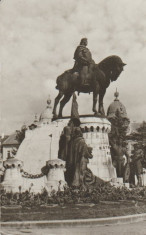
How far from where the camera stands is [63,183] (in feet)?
68.9

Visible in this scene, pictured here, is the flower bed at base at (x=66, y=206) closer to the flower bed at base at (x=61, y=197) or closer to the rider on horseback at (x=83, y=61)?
the flower bed at base at (x=61, y=197)

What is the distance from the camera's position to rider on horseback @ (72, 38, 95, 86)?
26.6 meters

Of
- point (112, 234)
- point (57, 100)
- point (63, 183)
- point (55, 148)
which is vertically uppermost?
point (57, 100)

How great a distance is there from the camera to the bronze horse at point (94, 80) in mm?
26844

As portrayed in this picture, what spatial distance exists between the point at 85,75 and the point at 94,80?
74 cm

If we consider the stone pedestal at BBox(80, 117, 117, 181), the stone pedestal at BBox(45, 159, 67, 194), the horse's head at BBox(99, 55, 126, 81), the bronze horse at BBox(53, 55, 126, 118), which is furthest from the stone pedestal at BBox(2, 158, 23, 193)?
the horse's head at BBox(99, 55, 126, 81)

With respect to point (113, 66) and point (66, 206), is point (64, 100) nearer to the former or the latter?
point (113, 66)

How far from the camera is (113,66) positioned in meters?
27.5

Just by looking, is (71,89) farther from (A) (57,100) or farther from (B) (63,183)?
(B) (63,183)

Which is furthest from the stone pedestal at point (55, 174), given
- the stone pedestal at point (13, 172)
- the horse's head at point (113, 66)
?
the horse's head at point (113, 66)

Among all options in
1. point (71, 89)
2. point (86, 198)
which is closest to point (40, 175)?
point (86, 198)

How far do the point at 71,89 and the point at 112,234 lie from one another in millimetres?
16045

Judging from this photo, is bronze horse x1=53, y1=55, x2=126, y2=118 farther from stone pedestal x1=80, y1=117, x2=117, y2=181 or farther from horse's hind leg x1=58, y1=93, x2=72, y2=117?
stone pedestal x1=80, y1=117, x2=117, y2=181

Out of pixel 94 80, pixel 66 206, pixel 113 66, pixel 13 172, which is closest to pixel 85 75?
pixel 94 80
